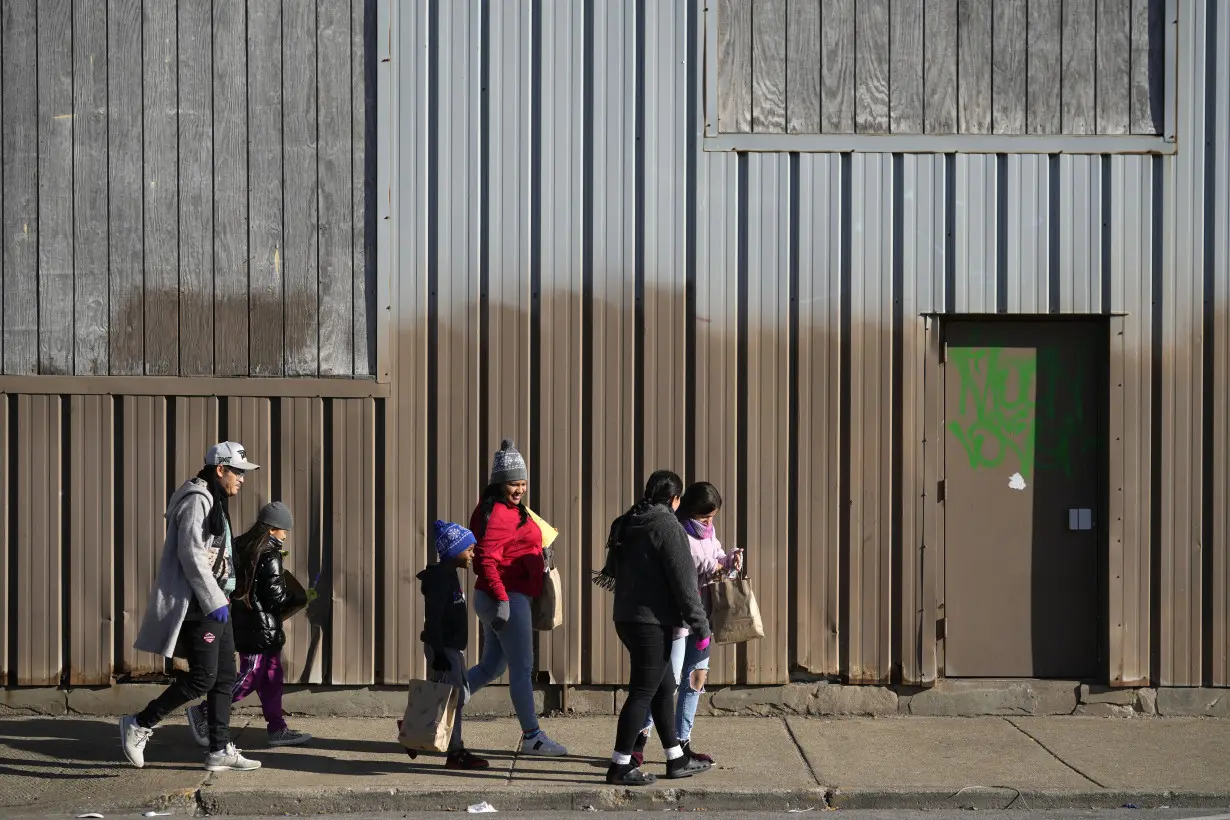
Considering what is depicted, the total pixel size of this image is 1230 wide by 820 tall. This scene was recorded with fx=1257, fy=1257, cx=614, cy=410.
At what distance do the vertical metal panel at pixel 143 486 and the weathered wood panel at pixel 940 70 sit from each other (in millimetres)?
5862

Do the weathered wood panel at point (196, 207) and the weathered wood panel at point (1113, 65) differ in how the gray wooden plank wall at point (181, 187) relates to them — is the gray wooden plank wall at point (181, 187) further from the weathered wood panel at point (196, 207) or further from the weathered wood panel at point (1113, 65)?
the weathered wood panel at point (1113, 65)

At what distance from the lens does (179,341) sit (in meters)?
9.03

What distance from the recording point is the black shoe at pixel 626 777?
7.20m

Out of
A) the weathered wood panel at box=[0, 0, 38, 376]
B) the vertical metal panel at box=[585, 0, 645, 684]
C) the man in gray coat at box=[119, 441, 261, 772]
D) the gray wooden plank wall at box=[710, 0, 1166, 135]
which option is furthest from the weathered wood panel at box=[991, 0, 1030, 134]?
the weathered wood panel at box=[0, 0, 38, 376]

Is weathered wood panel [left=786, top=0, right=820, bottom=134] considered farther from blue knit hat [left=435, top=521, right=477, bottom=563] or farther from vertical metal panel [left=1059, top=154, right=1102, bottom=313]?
blue knit hat [left=435, top=521, right=477, bottom=563]

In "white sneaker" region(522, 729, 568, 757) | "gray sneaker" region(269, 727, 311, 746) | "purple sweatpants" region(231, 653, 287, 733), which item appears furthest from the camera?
"gray sneaker" region(269, 727, 311, 746)

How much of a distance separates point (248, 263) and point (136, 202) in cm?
91

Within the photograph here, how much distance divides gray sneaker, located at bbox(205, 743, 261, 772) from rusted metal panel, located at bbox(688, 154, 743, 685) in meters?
3.56

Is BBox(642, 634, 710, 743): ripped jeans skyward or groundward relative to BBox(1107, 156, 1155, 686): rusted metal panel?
groundward

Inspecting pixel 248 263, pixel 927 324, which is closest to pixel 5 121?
pixel 248 263

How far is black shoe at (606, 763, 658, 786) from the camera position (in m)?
7.20

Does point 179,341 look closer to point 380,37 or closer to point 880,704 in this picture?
point 380,37

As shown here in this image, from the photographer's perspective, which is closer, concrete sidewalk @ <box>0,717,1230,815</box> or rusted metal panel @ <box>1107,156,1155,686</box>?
concrete sidewalk @ <box>0,717,1230,815</box>

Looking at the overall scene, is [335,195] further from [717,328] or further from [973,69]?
[973,69]
